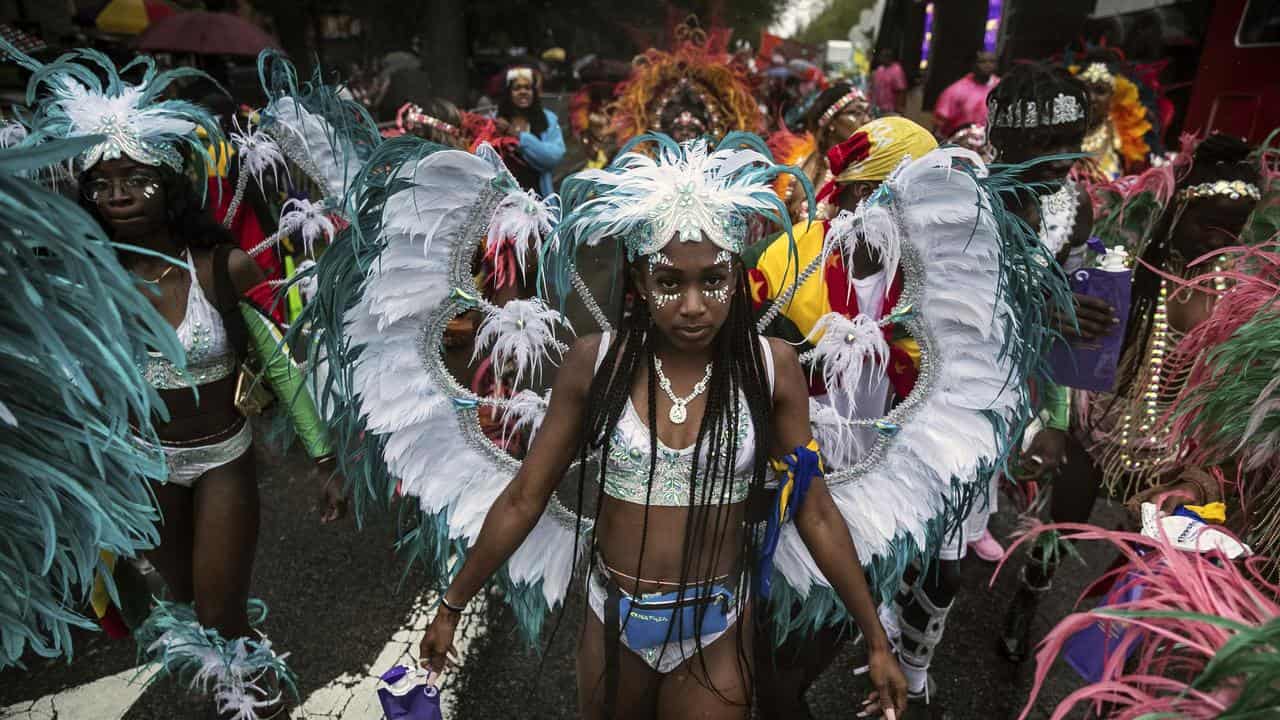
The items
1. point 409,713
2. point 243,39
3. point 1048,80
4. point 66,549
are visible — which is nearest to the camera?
point 66,549

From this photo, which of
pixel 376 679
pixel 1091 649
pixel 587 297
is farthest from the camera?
pixel 376 679

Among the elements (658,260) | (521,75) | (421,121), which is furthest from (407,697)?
(521,75)

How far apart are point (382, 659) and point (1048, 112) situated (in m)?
3.52

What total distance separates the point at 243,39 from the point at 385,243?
11697 mm

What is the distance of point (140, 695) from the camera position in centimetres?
301

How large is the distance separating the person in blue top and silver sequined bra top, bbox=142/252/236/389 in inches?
150

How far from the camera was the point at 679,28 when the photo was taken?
6.79 meters

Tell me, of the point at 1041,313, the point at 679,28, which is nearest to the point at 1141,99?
the point at 679,28

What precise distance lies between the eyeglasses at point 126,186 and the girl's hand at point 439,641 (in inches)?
64.0

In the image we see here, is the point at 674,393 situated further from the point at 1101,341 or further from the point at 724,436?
the point at 1101,341

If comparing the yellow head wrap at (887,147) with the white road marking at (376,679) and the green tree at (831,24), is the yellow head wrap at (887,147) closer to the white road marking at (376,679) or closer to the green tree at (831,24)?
the white road marking at (376,679)

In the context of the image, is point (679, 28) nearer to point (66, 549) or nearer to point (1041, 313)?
point (1041, 313)

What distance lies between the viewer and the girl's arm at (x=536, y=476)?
6.06ft

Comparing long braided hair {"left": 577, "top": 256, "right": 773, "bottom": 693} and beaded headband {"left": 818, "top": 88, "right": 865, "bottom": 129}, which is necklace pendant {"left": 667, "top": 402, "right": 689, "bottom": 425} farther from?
beaded headband {"left": 818, "top": 88, "right": 865, "bottom": 129}
